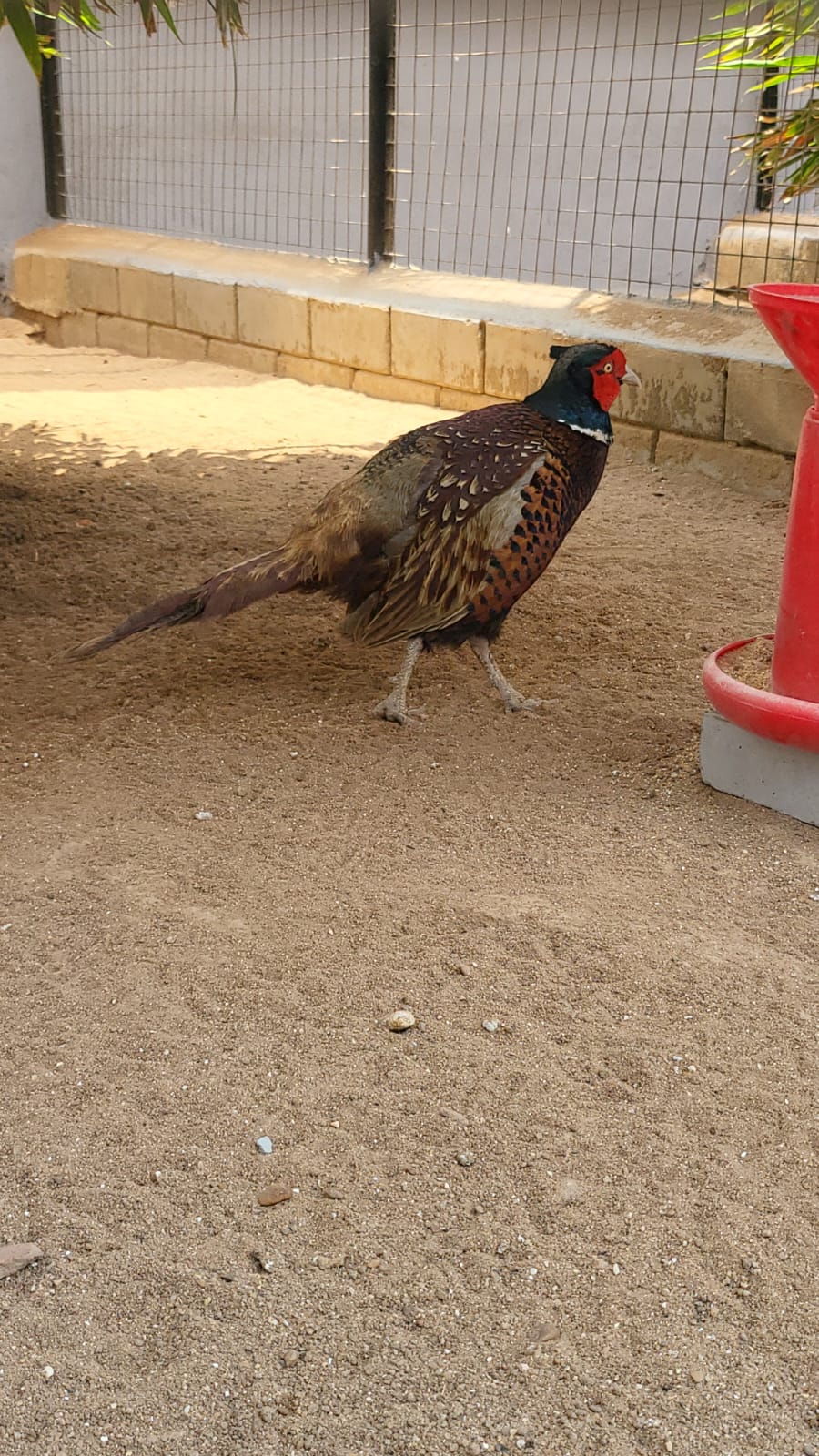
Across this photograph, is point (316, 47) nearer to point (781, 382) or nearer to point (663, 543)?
point (781, 382)

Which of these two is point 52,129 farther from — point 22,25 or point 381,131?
point 22,25

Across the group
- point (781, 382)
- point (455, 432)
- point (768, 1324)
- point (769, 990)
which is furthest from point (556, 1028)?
point (781, 382)

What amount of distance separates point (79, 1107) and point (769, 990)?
3.89 feet

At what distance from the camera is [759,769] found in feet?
9.43

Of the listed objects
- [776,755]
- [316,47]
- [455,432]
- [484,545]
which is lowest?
[776,755]

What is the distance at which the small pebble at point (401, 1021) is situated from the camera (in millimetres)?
2238

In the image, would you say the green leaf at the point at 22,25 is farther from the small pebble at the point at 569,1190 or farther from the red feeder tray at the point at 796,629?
the small pebble at the point at 569,1190

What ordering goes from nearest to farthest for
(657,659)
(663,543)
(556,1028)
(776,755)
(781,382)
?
(556,1028)
(776,755)
(657,659)
(663,543)
(781,382)

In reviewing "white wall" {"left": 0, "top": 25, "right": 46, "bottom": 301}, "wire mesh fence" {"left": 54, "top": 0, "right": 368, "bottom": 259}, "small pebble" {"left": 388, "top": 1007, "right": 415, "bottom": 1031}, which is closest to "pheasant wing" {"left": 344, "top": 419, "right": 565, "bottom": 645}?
"small pebble" {"left": 388, "top": 1007, "right": 415, "bottom": 1031}

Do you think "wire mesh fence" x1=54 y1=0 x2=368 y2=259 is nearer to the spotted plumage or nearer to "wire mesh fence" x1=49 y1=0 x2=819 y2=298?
"wire mesh fence" x1=49 y1=0 x2=819 y2=298

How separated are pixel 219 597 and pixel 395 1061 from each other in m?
1.48

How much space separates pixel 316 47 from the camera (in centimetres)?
788

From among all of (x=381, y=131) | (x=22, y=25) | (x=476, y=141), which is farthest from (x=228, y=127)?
(x=22, y=25)

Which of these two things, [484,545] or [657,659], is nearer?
[484,545]
